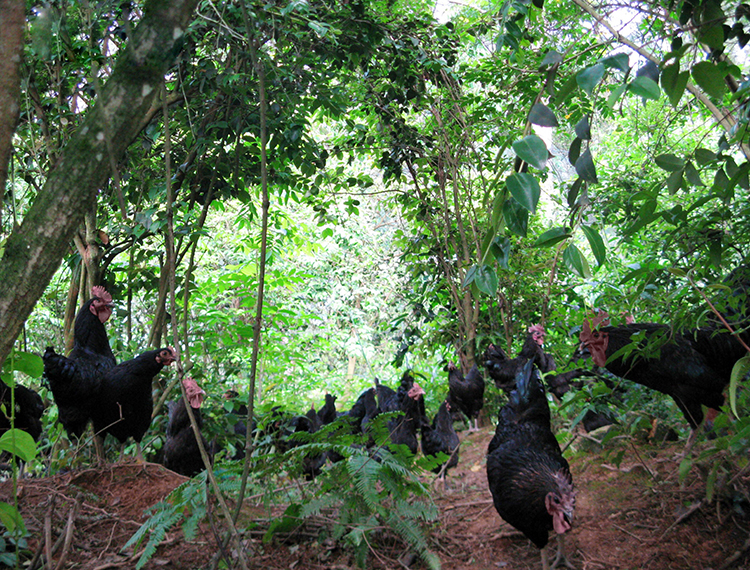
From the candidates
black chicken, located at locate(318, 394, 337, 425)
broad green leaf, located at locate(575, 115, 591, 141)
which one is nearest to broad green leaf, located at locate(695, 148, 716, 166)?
broad green leaf, located at locate(575, 115, 591, 141)

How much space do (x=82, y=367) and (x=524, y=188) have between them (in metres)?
3.48

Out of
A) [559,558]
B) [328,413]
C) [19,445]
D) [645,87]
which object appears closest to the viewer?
[645,87]

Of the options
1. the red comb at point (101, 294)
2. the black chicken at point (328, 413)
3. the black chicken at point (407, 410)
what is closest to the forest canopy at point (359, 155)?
the red comb at point (101, 294)

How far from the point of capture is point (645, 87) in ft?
2.81

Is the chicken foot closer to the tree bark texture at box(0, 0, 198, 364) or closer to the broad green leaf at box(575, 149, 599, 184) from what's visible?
the broad green leaf at box(575, 149, 599, 184)

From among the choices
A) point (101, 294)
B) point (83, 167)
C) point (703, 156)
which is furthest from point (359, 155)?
point (703, 156)

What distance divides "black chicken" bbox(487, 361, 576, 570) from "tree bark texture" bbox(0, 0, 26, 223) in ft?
8.70

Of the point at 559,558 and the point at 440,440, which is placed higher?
the point at 440,440

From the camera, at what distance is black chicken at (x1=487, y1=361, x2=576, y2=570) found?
265 cm

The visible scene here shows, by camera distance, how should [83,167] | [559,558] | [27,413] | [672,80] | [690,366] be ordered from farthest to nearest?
[27,413]
[690,366]
[559,558]
[83,167]
[672,80]

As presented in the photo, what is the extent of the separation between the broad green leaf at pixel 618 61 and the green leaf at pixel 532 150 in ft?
0.54

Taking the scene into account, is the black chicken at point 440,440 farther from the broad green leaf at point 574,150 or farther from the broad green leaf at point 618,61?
the broad green leaf at point 618,61

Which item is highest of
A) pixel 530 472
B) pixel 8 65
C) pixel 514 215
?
pixel 8 65

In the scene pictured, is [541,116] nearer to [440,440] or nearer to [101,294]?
[101,294]
